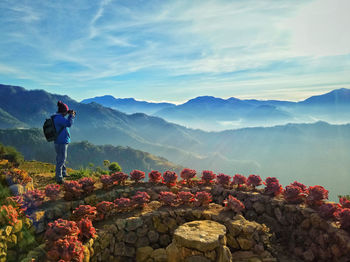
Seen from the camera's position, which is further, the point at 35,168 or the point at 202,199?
the point at 35,168

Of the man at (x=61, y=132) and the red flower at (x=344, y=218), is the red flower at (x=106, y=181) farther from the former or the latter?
the red flower at (x=344, y=218)

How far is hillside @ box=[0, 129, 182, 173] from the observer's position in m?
140

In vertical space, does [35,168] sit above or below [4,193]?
below

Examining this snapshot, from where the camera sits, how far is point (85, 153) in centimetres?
14325

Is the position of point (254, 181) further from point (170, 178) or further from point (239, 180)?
point (170, 178)

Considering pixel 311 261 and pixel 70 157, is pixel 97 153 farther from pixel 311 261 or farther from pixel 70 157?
pixel 311 261

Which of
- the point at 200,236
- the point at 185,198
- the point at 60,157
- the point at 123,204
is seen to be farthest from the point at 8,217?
the point at 185,198

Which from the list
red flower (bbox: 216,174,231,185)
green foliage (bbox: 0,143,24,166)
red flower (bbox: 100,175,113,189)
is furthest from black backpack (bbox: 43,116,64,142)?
red flower (bbox: 216,174,231,185)

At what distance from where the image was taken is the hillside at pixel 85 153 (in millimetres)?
140500

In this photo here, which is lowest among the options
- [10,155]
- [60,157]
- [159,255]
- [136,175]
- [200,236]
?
[159,255]

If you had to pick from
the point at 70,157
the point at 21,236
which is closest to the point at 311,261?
the point at 21,236

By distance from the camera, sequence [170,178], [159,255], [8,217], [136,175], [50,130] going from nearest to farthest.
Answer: [8,217] < [159,255] < [50,130] < [170,178] < [136,175]

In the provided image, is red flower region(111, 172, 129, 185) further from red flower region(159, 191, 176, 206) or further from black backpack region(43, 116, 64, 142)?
black backpack region(43, 116, 64, 142)

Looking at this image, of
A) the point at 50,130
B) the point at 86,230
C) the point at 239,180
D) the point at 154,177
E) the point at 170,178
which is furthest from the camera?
the point at 239,180
